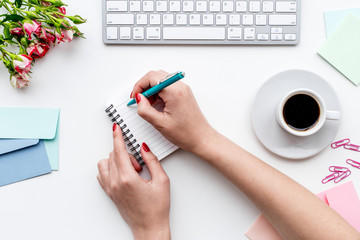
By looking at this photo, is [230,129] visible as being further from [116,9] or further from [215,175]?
[116,9]

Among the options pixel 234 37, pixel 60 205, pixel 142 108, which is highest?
pixel 234 37

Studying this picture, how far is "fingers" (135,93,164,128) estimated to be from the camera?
70 centimetres

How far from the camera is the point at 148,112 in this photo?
0.70 m

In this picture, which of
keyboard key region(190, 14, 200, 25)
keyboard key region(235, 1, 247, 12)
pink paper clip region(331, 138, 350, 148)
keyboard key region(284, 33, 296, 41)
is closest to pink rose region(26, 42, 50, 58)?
keyboard key region(190, 14, 200, 25)

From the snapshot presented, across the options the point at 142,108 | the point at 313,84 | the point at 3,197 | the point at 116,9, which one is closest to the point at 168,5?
the point at 116,9

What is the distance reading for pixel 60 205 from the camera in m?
0.80

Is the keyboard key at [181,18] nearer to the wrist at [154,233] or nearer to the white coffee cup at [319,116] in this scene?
the white coffee cup at [319,116]

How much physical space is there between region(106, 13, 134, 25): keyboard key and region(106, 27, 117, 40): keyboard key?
0.04 feet

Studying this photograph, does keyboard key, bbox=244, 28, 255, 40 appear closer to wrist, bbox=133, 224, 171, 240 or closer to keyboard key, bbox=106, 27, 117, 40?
keyboard key, bbox=106, 27, 117, 40

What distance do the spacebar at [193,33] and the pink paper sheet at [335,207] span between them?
44 centimetres

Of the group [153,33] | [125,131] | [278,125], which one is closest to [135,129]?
[125,131]

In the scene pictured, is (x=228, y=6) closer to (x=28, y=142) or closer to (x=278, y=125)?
(x=278, y=125)

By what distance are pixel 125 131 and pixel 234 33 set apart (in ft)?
1.12

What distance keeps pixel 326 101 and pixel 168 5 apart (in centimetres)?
43
